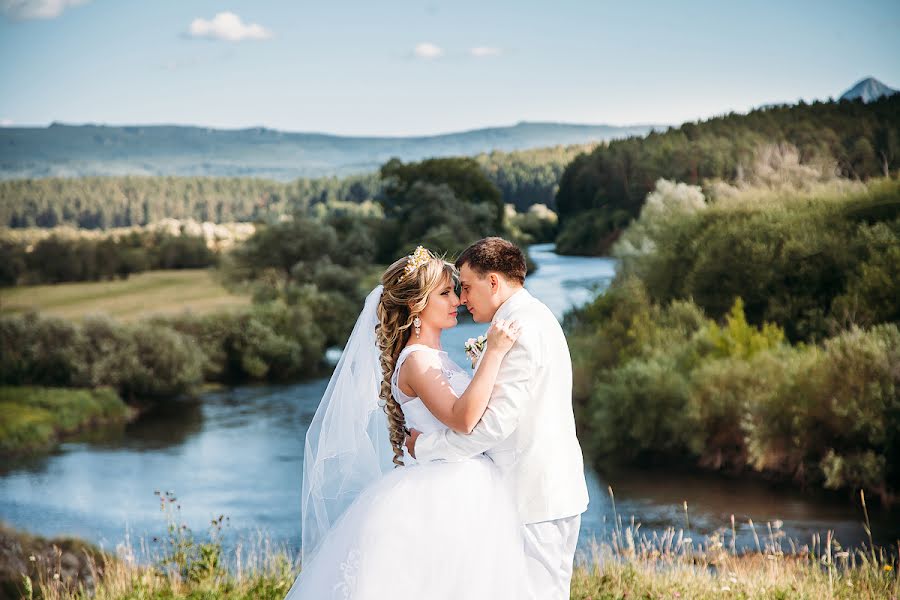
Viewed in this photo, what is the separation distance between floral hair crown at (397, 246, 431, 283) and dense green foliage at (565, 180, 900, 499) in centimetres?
1264

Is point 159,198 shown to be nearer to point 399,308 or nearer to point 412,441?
point 399,308

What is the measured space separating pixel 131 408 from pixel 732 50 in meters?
20.0

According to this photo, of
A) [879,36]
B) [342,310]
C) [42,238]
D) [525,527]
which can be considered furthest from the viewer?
[42,238]

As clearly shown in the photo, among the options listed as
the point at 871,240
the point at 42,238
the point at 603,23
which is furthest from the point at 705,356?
the point at 42,238

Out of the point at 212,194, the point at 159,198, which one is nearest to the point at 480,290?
the point at 159,198

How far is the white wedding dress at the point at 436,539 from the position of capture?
2955 mm

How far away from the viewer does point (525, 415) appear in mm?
2910

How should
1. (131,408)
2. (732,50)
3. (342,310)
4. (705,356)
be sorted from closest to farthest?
(705,356) < (131,408) < (732,50) < (342,310)

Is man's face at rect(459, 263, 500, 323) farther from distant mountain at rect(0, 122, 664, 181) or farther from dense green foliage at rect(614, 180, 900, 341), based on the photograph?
distant mountain at rect(0, 122, 664, 181)

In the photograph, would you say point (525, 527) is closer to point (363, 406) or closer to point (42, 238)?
point (363, 406)

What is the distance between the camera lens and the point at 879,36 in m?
21.6

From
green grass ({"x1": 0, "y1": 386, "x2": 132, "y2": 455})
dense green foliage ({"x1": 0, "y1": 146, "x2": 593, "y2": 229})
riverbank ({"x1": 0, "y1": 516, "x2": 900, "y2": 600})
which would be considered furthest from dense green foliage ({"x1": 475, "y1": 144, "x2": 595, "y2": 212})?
riverbank ({"x1": 0, "y1": 516, "x2": 900, "y2": 600})

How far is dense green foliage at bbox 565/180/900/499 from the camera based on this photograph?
14.6 meters

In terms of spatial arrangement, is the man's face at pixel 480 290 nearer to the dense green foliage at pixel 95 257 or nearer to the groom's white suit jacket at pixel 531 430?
the groom's white suit jacket at pixel 531 430
